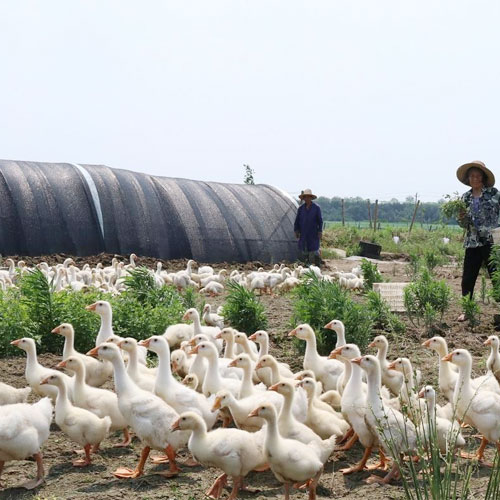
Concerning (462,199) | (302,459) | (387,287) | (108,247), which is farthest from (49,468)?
(108,247)

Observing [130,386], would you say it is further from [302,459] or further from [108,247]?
[108,247]

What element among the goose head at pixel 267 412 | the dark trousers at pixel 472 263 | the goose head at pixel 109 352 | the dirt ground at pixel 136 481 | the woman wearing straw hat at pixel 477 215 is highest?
the woman wearing straw hat at pixel 477 215

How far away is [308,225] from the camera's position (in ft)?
62.5

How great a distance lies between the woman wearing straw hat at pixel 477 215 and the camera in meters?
11.0

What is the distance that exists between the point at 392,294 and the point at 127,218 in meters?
9.19

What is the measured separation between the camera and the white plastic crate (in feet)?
38.3

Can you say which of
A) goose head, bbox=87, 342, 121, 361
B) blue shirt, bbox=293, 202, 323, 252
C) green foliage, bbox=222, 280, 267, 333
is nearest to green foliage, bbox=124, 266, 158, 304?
green foliage, bbox=222, 280, 267, 333

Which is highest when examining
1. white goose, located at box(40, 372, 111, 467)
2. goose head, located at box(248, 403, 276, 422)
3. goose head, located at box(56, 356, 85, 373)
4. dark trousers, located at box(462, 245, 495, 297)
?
dark trousers, located at box(462, 245, 495, 297)

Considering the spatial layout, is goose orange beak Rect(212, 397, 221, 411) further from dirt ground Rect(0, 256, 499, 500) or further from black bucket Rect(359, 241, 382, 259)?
black bucket Rect(359, 241, 382, 259)

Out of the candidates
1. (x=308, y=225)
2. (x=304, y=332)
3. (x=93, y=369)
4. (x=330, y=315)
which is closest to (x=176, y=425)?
(x=93, y=369)

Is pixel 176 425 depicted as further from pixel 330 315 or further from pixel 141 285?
pixel 141 285

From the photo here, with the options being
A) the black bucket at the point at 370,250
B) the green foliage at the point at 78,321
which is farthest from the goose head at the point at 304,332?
the black bucket at the point at 370,250

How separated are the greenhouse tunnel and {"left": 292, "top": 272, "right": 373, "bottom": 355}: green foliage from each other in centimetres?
1094

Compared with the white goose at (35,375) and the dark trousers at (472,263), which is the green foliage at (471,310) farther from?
the white goose at (35,375)
